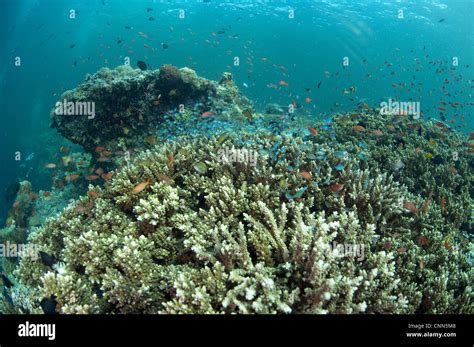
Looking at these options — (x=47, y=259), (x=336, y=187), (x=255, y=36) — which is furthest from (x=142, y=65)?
(x=255, y=36)

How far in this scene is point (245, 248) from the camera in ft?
12.0

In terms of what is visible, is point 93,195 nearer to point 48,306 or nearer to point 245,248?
point 48,306

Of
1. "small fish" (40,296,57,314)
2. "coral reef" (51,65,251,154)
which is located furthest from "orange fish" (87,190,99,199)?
"coral reef" (51,65,251,154)

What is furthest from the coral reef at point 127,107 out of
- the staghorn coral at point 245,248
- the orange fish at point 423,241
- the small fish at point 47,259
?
the orange fish at point 423,241

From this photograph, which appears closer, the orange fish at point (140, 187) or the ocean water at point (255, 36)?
the orange fish at point (140, 187)

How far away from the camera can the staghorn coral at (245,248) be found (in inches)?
131

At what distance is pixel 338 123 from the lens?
11.5 metres

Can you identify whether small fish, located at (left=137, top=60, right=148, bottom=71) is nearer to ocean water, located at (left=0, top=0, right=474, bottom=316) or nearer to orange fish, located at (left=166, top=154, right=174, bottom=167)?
orange fish, located at (left=166, top=154, right=174, bottom=167)

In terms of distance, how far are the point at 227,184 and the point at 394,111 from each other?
36.1 feet

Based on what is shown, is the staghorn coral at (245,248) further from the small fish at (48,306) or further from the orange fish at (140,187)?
the small fish at (48,306)

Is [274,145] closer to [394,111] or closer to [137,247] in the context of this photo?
[137,247]

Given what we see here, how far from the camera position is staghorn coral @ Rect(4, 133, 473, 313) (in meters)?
3.32

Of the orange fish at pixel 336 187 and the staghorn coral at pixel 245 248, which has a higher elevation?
the orange fish at pixel 336 187
